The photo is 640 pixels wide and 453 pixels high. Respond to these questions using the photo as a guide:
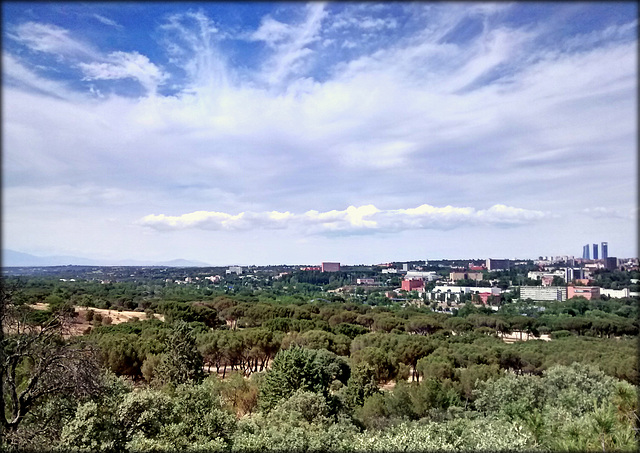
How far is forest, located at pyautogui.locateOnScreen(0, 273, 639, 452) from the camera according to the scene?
817cm

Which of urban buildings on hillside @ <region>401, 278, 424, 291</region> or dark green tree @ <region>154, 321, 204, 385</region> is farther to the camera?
urban buildings on hillside @ <region>401, 278, 424, 291</region>

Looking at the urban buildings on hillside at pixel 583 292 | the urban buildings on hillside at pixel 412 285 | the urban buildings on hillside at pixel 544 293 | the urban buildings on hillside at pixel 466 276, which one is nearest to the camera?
the urban buildings on hillside at pixel 583 292

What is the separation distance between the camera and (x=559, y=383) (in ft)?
54.9

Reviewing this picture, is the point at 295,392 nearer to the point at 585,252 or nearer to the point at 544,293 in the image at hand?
the point at 544,293

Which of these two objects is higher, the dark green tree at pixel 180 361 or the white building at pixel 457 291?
the dark green tree at pixel 180 361

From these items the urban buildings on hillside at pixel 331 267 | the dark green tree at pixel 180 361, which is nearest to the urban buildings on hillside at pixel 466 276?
the urban buildings on hillside at pixel 331 267

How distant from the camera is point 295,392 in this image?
15.2m

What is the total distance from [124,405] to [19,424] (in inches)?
76.2

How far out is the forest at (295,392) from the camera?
8172 mm

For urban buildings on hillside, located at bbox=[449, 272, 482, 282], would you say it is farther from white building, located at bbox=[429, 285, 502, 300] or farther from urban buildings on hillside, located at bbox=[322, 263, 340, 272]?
urban buildings on hillside, located at bbox=[322, 263, 340, 272]

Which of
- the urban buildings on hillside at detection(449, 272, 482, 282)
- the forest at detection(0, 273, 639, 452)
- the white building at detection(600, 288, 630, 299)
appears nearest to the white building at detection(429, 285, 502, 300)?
the urban buildings on hillside at detection(449, 272, 482, 282)

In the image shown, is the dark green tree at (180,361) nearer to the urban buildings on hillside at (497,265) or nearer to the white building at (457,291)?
the white building at (457,291)

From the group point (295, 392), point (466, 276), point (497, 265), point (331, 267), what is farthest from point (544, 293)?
point (331, 267)

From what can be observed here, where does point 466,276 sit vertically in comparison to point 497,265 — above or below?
below
